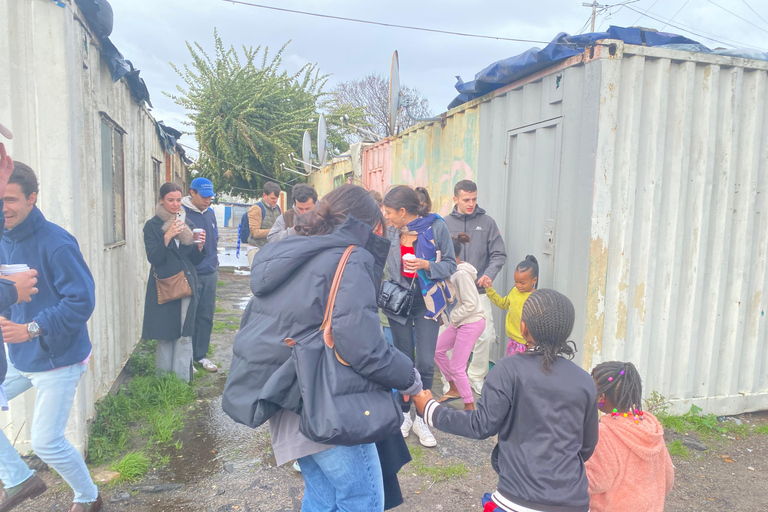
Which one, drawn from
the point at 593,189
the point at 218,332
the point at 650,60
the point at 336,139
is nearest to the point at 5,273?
the point at 593,189

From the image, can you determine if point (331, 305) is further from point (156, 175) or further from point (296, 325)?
point (156, 175)

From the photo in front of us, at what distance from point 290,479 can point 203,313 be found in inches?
97.8

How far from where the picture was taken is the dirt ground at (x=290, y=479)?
10.4ft

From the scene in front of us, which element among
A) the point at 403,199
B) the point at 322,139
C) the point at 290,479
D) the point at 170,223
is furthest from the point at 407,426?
the point at 322,139

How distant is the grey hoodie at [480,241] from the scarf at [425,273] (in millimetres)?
1094

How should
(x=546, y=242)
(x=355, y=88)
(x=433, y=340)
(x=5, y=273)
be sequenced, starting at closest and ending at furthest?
(x=5, y=273) → (x=433, y=340) → (x=546, y=242) → (x=355, y=88)

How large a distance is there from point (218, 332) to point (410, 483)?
441 cm

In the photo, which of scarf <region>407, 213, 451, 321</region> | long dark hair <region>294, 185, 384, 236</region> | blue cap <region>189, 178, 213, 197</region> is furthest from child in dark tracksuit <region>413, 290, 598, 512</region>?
blue cap <region>189, 178, 213, 197</region>

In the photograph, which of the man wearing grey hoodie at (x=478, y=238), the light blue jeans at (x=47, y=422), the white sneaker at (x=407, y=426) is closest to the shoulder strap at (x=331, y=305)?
the light blue jeans at (x=47, y=422)

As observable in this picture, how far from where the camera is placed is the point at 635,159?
4090 millimetres

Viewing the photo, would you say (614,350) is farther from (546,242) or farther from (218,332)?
(218,332)

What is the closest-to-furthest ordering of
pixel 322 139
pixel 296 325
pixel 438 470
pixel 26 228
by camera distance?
pixel 296 325 → pixel 26 228 → pixel 438 470 → pixel 322 139

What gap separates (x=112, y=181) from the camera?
4723 mm

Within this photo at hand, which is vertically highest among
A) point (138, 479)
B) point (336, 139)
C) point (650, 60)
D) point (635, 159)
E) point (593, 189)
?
point (336, 139)
